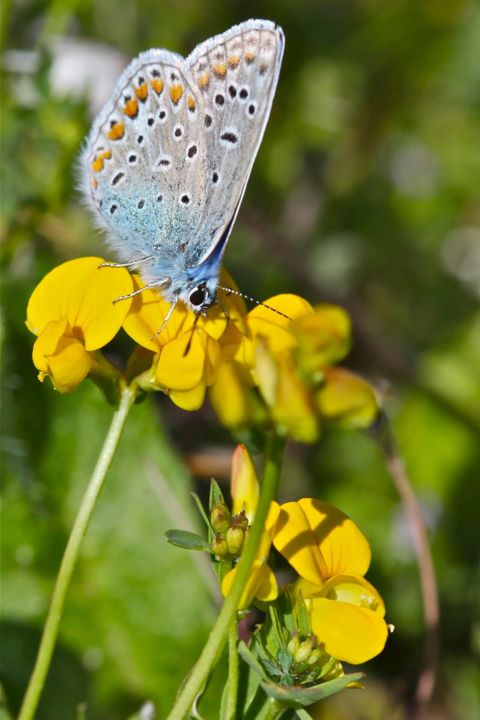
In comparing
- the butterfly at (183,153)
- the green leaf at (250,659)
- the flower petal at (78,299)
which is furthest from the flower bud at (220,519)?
the butterfly at (183,153)

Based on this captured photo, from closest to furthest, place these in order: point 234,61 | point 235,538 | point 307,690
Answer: point 307,690, point 235,538, point 234,61

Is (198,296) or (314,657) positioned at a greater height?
(198,296)

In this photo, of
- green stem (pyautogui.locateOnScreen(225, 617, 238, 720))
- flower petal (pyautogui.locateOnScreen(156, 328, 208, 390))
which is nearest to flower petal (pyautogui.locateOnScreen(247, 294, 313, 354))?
flower petal (pyautogui.locateOnScreen(156, 328, 208, 390))

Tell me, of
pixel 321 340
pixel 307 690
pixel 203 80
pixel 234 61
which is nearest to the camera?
pixel 321 340

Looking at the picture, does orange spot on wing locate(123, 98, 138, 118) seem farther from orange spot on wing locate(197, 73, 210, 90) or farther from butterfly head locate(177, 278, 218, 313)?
butterfly head locate(177, 278, 218, 313)

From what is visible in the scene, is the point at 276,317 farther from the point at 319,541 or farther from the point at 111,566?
the point at 111,566

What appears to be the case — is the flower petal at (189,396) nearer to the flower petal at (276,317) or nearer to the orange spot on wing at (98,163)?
the flower petal at (276,317)

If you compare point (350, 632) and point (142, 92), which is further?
point (142, 92)

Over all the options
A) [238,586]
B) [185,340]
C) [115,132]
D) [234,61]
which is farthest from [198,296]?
[238,586]
